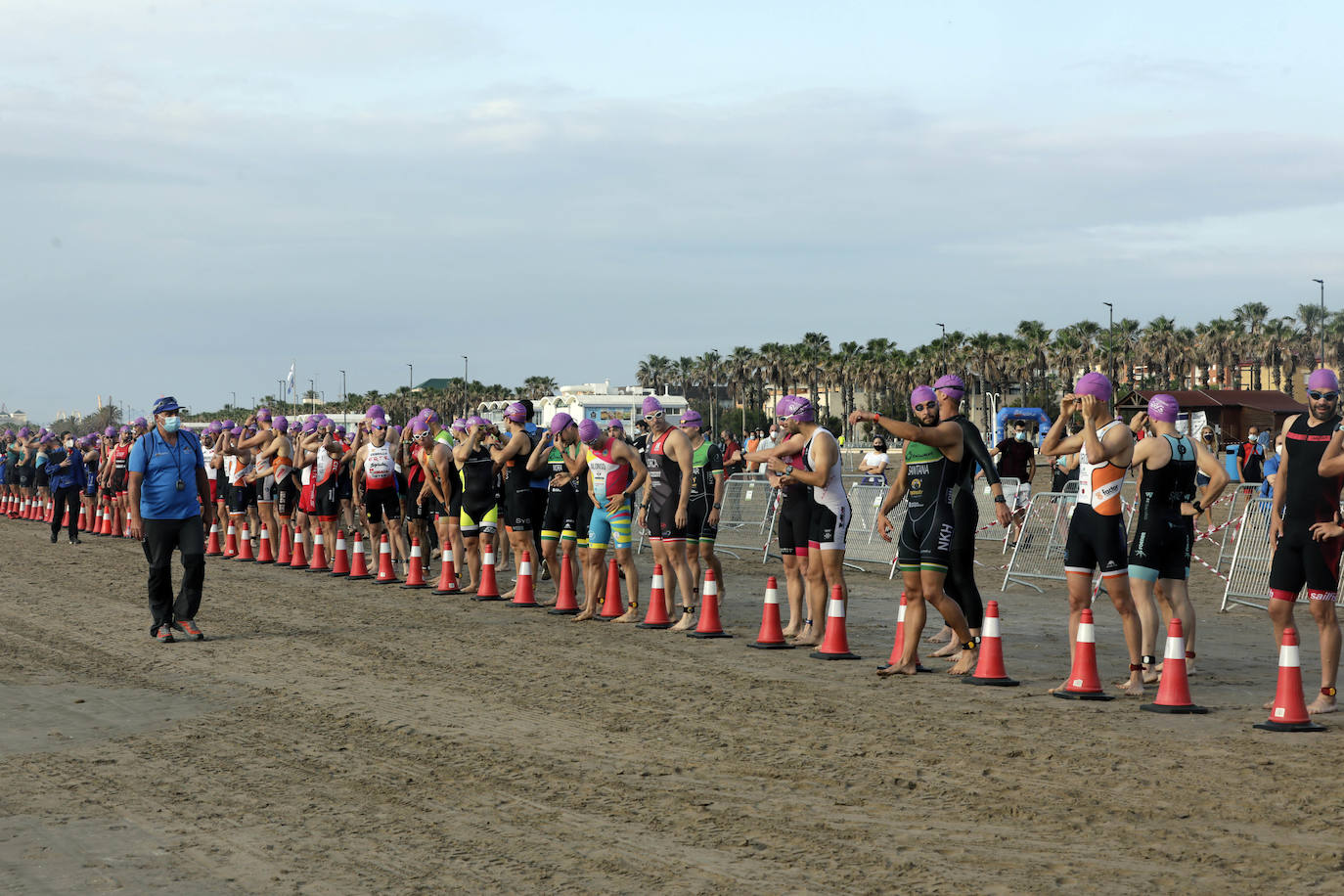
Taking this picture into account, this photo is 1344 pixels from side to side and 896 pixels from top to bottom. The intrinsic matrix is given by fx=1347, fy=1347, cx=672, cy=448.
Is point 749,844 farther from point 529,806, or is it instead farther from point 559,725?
point 559,725

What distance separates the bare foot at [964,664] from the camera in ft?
32.6

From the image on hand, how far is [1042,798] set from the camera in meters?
6.41

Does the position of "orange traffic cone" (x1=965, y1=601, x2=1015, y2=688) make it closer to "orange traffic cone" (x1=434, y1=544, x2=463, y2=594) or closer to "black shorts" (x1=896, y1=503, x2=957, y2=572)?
"black shorts" (x1=896, y1=503, x2=957, y2=572)

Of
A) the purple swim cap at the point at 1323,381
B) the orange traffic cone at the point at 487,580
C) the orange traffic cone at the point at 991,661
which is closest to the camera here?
the purple swim cap at the point at 1323,381

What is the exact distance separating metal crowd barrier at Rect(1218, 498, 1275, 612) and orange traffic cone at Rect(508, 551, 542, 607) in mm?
7490

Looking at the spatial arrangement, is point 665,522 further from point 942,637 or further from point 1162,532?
point 1162,532

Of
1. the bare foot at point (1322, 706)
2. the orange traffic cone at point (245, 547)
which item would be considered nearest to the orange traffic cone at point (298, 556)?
the orange traffic cone at point (245, 547)

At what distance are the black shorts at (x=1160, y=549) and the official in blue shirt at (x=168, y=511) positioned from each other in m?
7.95

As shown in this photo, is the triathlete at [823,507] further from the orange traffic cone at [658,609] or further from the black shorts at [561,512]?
the black shorts at [561,512]

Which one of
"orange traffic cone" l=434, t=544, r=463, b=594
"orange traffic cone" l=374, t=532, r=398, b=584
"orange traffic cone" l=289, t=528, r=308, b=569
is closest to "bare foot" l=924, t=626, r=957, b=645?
"orange traffic cone" l=434, t=544, r=463, b=594

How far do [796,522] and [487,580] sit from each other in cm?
492

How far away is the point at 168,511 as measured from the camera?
12188 mm

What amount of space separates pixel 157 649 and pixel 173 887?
684cm

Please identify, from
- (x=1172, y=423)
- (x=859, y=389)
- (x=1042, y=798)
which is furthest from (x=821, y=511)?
(x=859, y=389)
